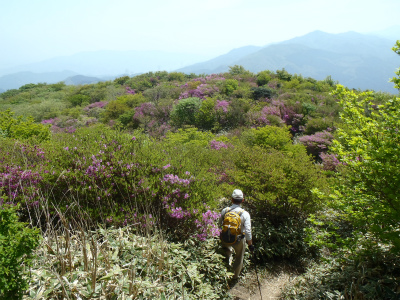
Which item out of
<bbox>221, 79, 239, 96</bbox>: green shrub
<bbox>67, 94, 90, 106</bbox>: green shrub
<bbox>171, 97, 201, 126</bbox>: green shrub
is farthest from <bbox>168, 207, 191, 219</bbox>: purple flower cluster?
<bbox>67, 94, 90, 106</bbox>: green shrub

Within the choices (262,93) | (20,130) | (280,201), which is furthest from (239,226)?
(262,93)

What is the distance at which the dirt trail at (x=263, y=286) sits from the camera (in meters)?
4.76

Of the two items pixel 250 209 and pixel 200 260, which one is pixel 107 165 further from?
pixel 250 209

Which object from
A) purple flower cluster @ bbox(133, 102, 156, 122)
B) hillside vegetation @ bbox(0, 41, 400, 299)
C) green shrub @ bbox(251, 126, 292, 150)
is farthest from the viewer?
purple flower cluster @ bbox(133, 102, 156, 122)

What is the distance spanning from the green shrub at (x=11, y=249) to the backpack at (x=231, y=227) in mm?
2999

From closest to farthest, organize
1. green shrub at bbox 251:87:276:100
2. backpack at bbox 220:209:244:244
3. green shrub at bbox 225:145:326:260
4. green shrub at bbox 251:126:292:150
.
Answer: backpack at bbox 220:209:244:244
green shrub at bbox 225:145:326:260
green shrub at bbox 251:126:292:150
green shrub at bbox 251:87:276:100

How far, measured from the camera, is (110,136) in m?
5.58

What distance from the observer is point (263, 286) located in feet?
16.8

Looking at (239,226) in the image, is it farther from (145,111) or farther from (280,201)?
(145,111)

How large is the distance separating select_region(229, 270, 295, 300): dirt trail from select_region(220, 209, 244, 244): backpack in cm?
115

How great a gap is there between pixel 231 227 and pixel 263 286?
6.09 ft

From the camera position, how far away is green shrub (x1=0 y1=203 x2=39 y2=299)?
1928mm

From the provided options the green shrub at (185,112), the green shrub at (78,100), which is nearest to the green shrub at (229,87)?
the green shrub at (185,112)

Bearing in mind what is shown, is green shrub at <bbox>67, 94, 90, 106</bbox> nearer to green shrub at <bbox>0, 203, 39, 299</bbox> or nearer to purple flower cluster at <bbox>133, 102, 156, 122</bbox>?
purple flower cluster at <bbox>133, 102, 156, 122</bbox>
